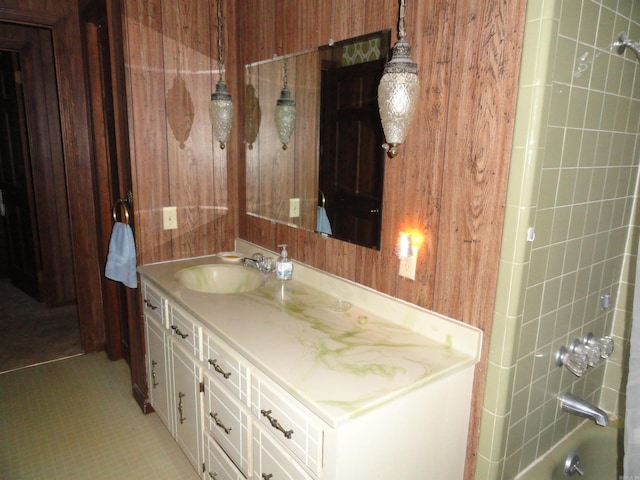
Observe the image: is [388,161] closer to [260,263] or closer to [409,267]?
[409,267]

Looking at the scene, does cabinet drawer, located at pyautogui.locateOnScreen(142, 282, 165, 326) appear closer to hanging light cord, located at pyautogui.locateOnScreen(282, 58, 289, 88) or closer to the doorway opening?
hanging light cord, located at pyautogui.locateOnScreen(282, 58, 289, 88)

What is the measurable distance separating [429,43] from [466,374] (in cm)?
101

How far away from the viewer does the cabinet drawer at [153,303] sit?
1981mm

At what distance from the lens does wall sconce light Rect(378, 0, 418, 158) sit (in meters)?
1.28

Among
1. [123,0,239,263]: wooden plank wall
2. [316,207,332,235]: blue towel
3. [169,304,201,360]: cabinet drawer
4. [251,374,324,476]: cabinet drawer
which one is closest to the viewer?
[251,374,324,476]: cabinet drawer

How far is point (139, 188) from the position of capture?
217 centimetres

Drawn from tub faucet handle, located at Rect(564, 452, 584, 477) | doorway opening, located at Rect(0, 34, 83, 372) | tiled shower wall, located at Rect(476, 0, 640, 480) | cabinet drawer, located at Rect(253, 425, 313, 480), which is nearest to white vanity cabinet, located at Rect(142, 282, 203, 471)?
cabinet drawer, located at Rect(253, 425, 313, 480)

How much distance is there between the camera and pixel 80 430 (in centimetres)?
225

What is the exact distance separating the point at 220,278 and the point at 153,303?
0.34 meters

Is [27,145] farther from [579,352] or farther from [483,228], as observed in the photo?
[579,352]

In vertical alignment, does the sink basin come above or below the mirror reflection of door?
below

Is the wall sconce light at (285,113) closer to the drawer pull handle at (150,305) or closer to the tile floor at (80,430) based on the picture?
the drawer pull handle at (150,305)

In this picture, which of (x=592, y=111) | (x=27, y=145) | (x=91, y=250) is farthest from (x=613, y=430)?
(x=27, y=145)

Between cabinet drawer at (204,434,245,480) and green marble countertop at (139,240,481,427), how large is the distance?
1.56 ft
